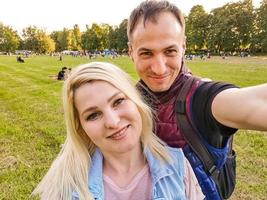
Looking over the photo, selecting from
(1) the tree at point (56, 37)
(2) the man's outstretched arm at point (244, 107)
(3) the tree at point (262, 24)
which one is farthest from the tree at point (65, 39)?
(2) the man's outstretched arm at point (244, 107)

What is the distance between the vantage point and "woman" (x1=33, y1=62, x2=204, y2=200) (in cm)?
216

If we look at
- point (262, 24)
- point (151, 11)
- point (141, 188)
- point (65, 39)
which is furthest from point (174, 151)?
point (65, 39)

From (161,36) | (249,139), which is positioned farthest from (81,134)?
(249,139)

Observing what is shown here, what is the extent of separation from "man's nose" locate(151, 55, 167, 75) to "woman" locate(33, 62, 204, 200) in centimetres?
20

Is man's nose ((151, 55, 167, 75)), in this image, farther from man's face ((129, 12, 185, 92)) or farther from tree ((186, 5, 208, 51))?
tree ((186, 5, 208, 51))

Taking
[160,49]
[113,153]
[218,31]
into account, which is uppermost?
[160,49]

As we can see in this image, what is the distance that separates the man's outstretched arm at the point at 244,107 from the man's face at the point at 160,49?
0.67 meters

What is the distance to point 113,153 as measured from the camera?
2.31 metres

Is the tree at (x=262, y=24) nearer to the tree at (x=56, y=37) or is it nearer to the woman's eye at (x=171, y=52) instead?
the woman's eye at (x=171, y=52)

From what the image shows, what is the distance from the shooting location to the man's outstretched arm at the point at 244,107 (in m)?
1.48

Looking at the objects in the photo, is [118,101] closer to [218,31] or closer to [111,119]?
[111,119]

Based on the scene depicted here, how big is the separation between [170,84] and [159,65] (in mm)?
155

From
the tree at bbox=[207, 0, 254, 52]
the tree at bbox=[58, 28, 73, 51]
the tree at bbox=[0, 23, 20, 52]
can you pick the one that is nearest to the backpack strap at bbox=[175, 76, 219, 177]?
the tree at bbox=[207, 0, 254, 52]

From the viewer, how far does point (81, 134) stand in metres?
2.50
